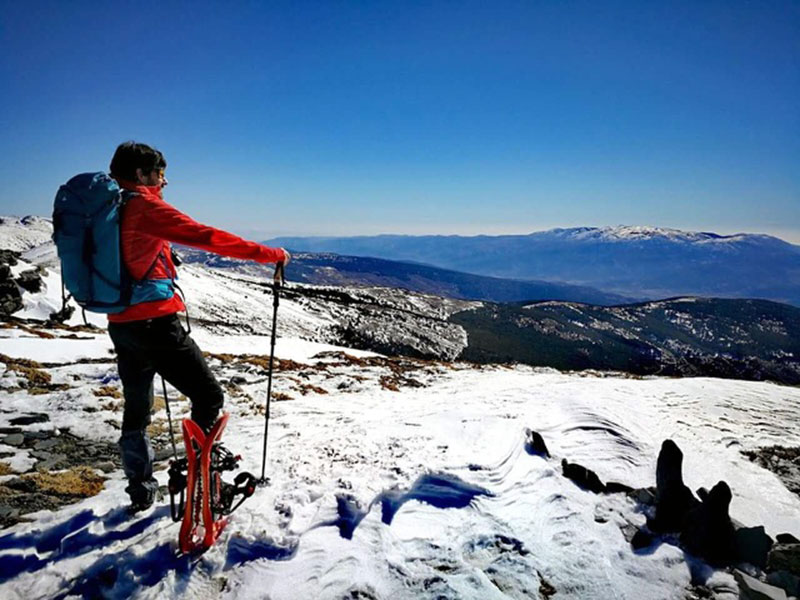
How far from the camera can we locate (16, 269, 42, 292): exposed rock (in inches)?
1172

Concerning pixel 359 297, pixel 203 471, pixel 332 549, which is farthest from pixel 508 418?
pixel 359 297

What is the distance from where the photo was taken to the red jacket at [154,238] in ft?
12.9

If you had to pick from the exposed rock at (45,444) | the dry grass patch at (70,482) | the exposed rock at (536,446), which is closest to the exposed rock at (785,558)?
the exposed rock at (536,446)

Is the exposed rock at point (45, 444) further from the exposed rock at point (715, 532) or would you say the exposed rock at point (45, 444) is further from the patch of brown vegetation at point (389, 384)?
the patch of brown vegetation at point (389, 384)

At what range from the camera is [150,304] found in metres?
4.30

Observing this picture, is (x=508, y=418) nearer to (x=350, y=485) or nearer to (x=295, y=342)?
(x=350, y=485)

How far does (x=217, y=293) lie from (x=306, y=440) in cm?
5528

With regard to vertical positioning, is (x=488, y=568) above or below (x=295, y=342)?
above

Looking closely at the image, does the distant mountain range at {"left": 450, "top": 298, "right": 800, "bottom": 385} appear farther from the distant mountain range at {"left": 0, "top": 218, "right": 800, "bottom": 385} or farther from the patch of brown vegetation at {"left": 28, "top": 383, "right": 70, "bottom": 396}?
the patch of brown vegetation at {"left": 28, "top": 383, "right": 70, "bottom": 396}

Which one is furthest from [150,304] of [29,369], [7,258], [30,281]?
[7,258]

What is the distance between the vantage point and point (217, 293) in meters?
58.0

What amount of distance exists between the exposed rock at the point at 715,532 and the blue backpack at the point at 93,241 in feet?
23.8

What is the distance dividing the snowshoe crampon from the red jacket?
131 centimetres

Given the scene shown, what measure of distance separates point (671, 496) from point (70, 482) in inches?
355
